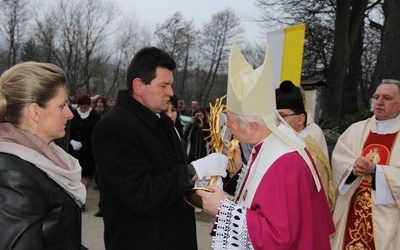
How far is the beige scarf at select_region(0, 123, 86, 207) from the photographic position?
5.05 ft

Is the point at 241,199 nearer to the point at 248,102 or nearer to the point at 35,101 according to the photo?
the point at 248,102

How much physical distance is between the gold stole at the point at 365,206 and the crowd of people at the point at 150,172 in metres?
1.07

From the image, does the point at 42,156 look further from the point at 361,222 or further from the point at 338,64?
the point at 338,64

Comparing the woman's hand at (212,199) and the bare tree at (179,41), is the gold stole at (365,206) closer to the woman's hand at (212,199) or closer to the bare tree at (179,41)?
the woman's hand at (212,199)

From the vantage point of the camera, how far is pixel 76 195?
1.71 metres

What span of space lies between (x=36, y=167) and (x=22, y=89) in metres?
0.33

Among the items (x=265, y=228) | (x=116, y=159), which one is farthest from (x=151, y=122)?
(x=265, y=228)

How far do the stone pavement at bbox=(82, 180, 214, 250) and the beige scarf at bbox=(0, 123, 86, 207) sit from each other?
138 inches

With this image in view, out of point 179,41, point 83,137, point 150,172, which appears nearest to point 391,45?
point 83,137

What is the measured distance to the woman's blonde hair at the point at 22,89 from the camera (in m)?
1.62

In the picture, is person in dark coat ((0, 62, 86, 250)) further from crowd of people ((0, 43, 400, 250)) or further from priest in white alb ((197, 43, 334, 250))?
priest in white alb ((197, 43, 334, 250))

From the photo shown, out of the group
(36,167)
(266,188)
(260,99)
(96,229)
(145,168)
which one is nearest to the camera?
(36,167)

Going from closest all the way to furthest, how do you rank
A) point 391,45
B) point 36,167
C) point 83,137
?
point 36,167 < point 83,137 < point 391,45

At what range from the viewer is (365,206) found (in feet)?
12.0
